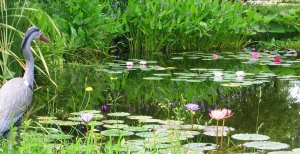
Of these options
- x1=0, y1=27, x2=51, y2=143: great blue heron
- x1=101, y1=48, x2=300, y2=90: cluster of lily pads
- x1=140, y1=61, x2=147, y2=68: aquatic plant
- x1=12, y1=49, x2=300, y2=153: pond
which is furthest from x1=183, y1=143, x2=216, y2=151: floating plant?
x1=140, y1=61, x2=147, y2=68: aquatic plant

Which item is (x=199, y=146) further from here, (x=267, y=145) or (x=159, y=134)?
(x=267, y=145)

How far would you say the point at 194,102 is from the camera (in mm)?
4957

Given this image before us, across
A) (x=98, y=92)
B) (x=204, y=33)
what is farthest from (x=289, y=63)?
(x=98, y=92)

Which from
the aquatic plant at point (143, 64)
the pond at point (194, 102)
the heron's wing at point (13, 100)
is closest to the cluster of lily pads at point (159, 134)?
the pond at point (194, 102)

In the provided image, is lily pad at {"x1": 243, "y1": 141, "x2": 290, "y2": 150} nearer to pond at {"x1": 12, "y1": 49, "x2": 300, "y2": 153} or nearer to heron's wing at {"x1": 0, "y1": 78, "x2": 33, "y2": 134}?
pond at {"x1": 12, "y1": 49, "x2": 300, "y2": 153}

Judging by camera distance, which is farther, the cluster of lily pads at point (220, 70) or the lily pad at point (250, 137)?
the cluster of lily pads at point (220, 70)

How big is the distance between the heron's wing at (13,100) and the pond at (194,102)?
19cm

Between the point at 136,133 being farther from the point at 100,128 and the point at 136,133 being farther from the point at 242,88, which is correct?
the point at 242,88

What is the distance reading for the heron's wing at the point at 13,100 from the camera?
3098mm

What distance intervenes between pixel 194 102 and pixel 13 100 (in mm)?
2091

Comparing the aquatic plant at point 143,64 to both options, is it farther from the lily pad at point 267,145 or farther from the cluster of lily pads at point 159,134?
the lily pad at point 267,145

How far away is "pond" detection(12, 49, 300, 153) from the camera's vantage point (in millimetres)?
3586

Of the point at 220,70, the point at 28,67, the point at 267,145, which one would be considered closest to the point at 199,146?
the point at 267,145

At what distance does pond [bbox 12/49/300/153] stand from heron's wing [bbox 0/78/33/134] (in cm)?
19
